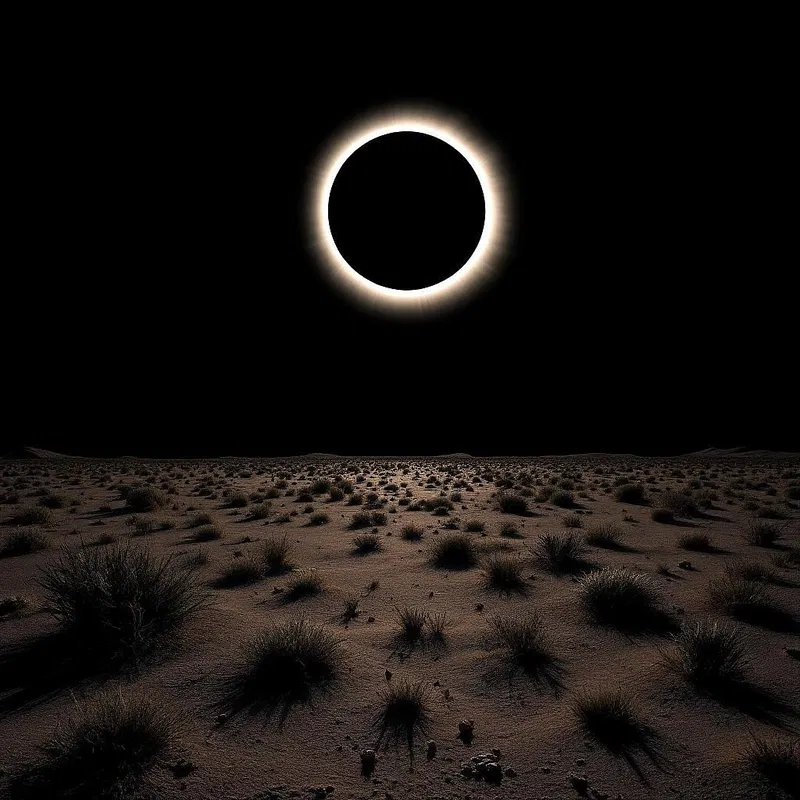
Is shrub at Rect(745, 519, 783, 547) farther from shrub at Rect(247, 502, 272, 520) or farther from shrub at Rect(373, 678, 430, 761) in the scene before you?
shrub at Rect(247, 502, 272, 520)

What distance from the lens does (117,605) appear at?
4.46 meters

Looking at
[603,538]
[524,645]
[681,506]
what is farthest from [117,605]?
[681,506]

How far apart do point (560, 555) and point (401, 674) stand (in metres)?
3.97

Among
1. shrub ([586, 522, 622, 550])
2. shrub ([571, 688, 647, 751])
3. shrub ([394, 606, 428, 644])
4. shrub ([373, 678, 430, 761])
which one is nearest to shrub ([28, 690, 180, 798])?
shrub ([373, 678, 430, 761])

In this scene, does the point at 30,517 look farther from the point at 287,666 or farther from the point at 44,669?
the point at 287,666

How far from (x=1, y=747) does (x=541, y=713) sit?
12.7ft

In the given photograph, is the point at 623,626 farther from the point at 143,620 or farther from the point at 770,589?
the point at 143,620

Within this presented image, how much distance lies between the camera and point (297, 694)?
366 centimetres

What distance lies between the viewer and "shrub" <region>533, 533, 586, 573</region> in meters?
6.96

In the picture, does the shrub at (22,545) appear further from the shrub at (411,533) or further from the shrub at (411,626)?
the shrub at (411,626)

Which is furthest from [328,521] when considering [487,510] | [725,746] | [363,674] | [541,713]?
[725,746]

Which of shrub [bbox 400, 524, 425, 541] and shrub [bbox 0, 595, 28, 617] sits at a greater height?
shrub [bbox 400, 524, 425, 541]

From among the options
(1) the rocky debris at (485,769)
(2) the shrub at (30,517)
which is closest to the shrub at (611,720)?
(1) the rocky debris at (485,769)

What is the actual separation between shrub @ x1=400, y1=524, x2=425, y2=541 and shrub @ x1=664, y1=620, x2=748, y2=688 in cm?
552
